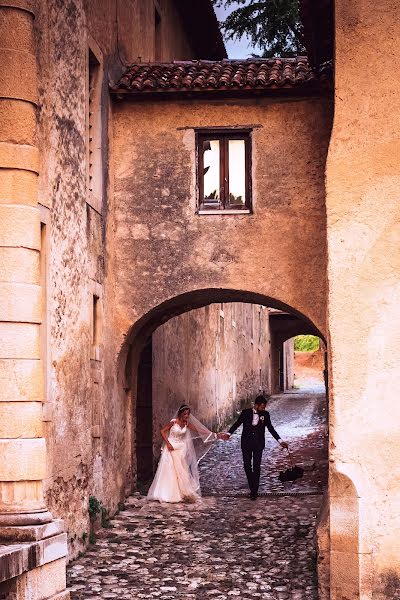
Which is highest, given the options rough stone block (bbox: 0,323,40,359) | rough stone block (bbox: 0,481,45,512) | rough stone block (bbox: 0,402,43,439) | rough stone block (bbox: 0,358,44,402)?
rough stone block (bbox: 0,323,40,359)

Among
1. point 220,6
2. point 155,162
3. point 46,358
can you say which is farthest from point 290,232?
point 220,6

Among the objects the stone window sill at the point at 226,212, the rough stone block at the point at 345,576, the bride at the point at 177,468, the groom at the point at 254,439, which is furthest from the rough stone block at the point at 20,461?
the groom at the point at 254,439

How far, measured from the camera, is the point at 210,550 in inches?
506

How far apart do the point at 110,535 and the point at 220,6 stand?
1767 centimetres

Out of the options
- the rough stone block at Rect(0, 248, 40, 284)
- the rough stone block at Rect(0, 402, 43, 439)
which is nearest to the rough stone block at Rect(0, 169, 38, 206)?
the rough stone block at Rect(0, 248, 40, 284)

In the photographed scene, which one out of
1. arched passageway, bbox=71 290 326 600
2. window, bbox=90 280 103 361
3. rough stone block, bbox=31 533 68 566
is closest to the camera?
rough stone block, bbox=31 533 68 566

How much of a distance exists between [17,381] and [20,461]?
0.77 meters

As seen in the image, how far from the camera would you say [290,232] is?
577 inches

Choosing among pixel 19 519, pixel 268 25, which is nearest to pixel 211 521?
pixel 19 519

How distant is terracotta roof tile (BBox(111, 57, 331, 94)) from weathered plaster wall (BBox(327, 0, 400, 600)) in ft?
10.9

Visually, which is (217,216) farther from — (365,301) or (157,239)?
(365,301)

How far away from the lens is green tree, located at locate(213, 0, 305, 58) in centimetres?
2686

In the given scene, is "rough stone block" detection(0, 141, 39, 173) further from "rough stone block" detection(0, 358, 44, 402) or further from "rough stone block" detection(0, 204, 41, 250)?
"rough stone block" detection(0, 358, 44, 402)

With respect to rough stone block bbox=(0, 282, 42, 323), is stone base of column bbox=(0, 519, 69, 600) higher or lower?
lower
